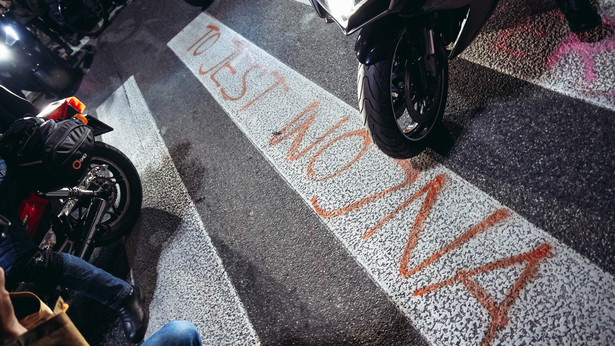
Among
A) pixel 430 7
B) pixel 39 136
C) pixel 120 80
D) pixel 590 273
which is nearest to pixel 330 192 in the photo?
pixel 430 7

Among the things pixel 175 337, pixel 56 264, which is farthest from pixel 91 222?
pixel 175 337

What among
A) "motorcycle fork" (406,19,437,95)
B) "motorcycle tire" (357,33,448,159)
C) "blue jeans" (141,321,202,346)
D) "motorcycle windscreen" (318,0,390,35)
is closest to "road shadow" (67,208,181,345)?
"blue jeans" (141,321,202,346)

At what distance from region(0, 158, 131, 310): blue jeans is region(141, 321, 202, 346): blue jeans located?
1.06 m

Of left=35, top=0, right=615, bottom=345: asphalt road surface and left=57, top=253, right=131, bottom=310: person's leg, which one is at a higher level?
left=57, top=253, right=131, bottom=310: person's leg

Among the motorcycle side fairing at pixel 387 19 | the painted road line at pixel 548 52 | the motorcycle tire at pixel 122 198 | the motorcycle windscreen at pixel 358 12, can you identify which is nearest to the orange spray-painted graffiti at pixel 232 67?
the motorcycle tire at pixel 122 198

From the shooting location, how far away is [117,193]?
3412mm

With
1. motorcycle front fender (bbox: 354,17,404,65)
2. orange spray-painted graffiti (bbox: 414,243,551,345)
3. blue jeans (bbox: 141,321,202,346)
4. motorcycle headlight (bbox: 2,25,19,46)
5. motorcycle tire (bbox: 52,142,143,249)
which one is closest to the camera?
blue jeans (bbox: 141,321,202,346)

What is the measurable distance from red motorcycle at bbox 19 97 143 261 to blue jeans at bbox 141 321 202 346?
1.60m

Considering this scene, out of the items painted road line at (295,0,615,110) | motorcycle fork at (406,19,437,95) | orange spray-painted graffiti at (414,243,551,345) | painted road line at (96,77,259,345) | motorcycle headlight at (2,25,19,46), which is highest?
Answer: motorcycle headlight at (2,25,19,46)

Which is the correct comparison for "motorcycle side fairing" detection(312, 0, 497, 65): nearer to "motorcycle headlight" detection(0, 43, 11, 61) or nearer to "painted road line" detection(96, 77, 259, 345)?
"painted road line" detection(96, 77, 259, 345)

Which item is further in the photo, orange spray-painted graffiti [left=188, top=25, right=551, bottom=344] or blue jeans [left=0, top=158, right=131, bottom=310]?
blue jeans [left=0, top=158, right=131, bottom=310]

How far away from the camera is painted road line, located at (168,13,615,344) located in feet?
5.87

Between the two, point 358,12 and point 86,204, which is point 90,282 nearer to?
point 86,204

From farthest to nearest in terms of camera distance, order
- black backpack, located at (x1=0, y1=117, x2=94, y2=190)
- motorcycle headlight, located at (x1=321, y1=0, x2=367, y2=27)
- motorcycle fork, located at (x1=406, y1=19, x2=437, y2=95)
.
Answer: black backpack, located at (x1=0, y1=117, x2=94, y2=190) < motorcycle fork, located at (x1=406, y1=19, x2=437, y2=95) < motorcycle headlight, located at (x1=321, y1=0, x2=367, y2=27)
